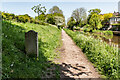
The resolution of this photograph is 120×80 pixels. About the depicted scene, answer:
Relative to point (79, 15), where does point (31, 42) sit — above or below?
below

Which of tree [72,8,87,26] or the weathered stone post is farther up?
tree [72,8,87,26]

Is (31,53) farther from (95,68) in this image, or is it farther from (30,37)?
(95,68)

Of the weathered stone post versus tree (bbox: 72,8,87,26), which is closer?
the weathered stone post

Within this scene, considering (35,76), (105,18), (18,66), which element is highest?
(105,18)

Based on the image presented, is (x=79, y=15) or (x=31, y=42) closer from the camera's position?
(x=31, y=42)

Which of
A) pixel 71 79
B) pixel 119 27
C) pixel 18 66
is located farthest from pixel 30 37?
pixel 119 27

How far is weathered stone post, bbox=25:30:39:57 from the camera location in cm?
483

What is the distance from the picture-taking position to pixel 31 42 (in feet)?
15.9

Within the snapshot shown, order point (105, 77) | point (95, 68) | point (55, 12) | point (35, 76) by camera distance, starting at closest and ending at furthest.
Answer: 1. point (35, 76)
2. point (105, 77)
3. point (95, 68)
4. point (55, 12)

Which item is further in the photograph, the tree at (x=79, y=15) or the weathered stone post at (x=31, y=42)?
the tree at (x=79, y=15)

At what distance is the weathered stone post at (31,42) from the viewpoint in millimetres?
4828

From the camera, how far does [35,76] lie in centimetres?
349

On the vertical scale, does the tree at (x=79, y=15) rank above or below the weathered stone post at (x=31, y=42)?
above

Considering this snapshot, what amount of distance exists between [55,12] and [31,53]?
172 ft
